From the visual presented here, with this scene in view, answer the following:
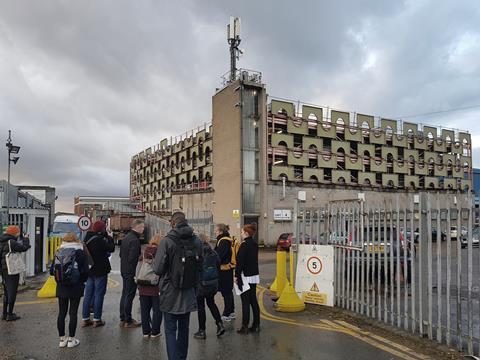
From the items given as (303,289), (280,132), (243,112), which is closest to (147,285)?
(303,289)

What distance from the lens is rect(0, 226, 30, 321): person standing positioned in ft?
24.7

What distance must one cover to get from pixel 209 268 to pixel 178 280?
161cm

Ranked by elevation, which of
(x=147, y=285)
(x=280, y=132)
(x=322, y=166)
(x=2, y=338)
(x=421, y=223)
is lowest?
(x=2, y=338)

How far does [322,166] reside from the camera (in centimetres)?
4028

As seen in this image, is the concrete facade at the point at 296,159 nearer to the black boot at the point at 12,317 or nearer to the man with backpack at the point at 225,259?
the man with backpack at the point at 225,259

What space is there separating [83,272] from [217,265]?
2030 mm

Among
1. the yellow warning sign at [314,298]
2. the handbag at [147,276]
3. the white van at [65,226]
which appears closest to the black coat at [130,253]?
the handbag at [147,276]

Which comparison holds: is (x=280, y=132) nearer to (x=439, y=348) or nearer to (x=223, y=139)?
(x=223, y=139)

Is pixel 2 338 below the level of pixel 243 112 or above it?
below

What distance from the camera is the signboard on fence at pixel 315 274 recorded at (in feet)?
29.0

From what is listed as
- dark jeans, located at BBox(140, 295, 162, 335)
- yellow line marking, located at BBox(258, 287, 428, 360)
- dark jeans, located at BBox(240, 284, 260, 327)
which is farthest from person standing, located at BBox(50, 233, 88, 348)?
yellow line marking, located at BBox(258, 287, 428, 360)

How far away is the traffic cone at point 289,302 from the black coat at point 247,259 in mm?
1896

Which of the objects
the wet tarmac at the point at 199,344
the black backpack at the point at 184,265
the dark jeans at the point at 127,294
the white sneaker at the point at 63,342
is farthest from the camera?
the dark jeans at the point at 127,294

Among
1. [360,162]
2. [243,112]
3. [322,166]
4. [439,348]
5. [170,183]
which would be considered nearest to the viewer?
[439,348]
